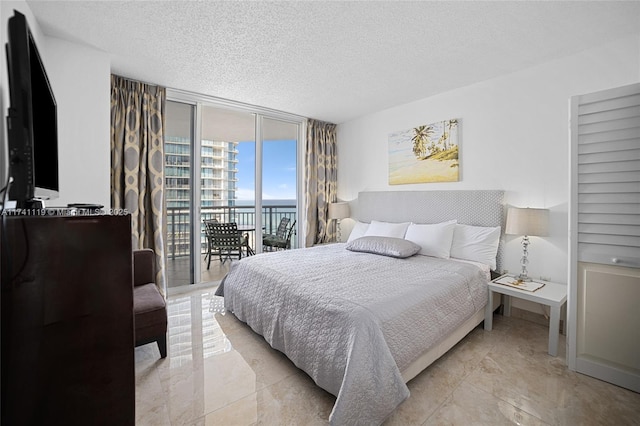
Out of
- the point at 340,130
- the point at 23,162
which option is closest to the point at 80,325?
the point at 23,162

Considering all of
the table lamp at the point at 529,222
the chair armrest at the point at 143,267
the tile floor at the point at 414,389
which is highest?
the table lamp at the point at 529,222

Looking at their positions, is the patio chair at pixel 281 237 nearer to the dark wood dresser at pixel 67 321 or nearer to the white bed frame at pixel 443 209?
the white bed frame at pixel 443 209

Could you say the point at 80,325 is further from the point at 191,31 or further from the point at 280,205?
the point at 280,205

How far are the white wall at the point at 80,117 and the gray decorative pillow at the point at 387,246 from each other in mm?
2619

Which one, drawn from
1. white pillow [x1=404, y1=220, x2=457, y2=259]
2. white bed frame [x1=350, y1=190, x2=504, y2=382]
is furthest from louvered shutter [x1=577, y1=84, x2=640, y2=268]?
white pillow [x1=404, y1=220, x2=457, y2=259]

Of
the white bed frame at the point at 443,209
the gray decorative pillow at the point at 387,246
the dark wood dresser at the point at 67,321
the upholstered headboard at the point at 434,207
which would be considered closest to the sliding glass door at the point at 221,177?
the upholstered headboard at the point at 434,207

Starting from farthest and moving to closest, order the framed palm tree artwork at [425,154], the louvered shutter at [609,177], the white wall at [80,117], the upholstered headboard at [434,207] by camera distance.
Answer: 1. the framed palm tree artwork at [425,154]
2. the upholstered headboard at [434,207]
3. the white wall at [80,117]
4. the louvered shutter at [609,177]

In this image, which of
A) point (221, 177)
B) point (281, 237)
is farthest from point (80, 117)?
point (281, 237)

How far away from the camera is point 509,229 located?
2641 mm

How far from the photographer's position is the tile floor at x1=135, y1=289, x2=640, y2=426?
1.57 m

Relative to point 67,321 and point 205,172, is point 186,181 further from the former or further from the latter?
point 67,321

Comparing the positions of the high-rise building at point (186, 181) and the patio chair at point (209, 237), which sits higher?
the high-rise building at point (186, 181)

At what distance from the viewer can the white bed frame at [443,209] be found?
7.89 ft

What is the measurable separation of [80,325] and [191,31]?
87.5 inches
